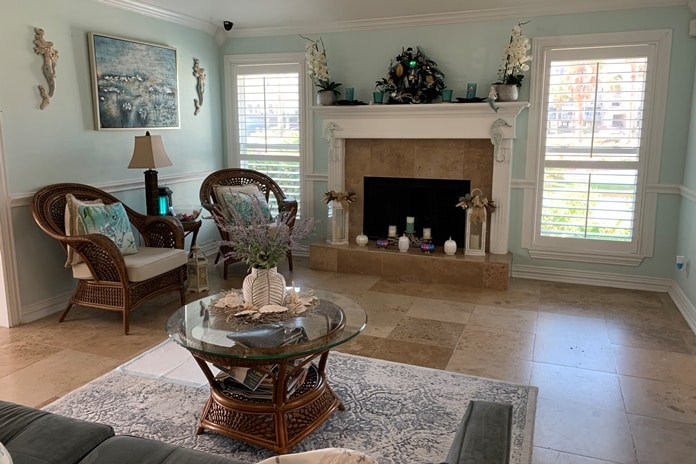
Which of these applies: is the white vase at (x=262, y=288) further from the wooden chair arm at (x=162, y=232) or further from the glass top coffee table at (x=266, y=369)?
the wooden chair arm at (x=162, y=232)

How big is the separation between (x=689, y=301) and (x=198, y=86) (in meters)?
4.90

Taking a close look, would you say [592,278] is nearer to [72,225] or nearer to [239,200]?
[239,200]

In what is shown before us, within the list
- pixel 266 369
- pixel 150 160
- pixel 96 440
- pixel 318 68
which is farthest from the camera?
pixel 318 68

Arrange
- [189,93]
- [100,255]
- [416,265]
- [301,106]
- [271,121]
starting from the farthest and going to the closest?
[271,121], [301,106], [189,93], [416,265], [100,255]

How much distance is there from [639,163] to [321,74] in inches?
119

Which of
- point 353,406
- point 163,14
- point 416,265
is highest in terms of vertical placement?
point 163,14

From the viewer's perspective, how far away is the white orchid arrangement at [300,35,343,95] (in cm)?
539

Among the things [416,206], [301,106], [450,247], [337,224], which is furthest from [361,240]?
[301,106]

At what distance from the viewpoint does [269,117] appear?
6047mm

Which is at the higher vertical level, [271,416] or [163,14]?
[163,14]

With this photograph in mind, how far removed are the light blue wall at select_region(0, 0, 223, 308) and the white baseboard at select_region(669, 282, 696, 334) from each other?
4663 millimetres

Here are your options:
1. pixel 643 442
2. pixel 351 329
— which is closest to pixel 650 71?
pixel 643 442

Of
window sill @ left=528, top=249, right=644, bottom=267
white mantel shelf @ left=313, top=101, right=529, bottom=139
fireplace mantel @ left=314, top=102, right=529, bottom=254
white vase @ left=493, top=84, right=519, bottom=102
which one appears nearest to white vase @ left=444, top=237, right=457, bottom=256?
fireplace mantel @ left=314, top=102, right=529, bottom=254

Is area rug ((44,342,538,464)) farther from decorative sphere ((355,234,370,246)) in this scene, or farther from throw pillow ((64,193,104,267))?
decorative sphere ((355,234,370,246))
